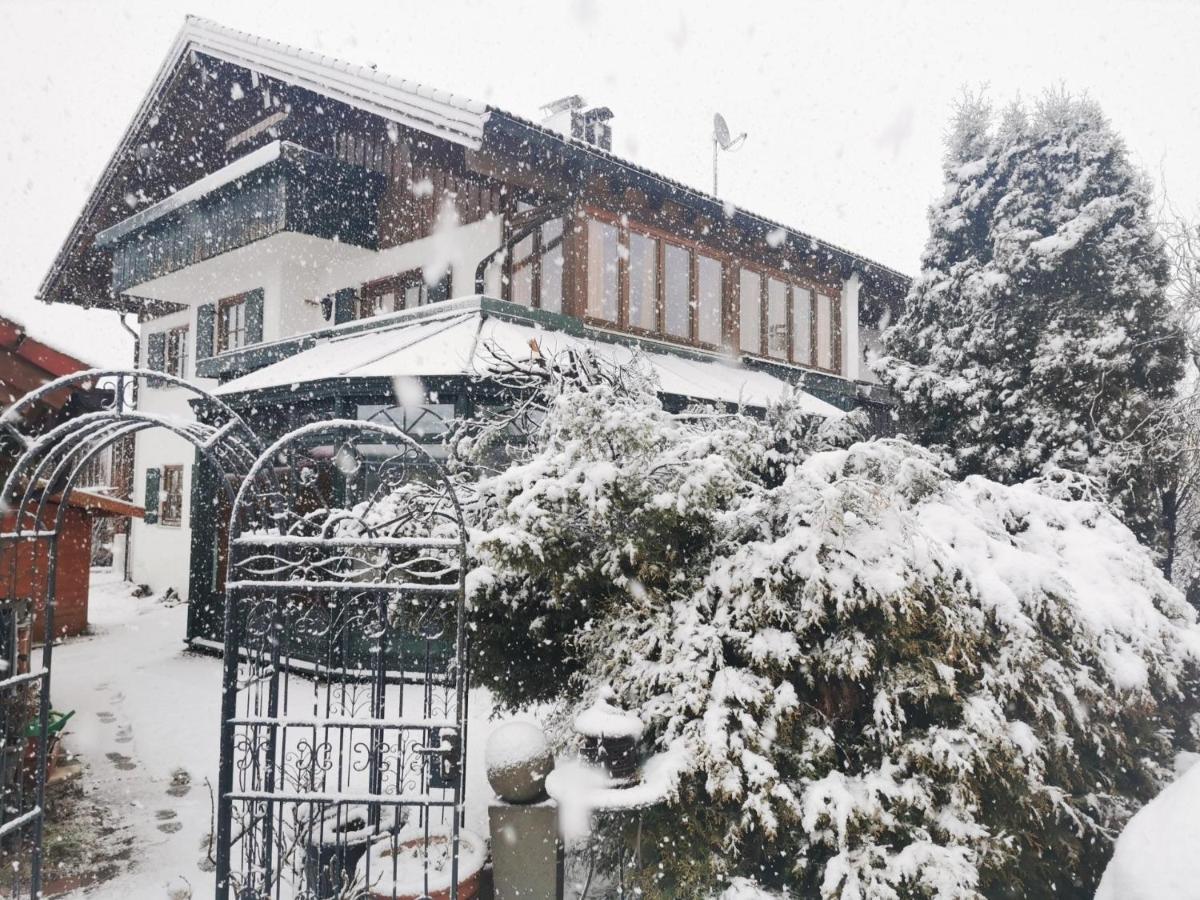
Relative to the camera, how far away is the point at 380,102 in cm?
1001

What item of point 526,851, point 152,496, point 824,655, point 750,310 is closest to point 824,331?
point 750,310

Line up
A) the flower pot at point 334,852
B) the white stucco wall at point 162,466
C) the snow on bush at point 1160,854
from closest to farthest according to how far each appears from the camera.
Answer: the snow on bush at point 1160,854, the flower pot at point 334,852, the white stucco wall at point 162,466

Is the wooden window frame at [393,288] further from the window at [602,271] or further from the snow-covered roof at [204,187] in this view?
the window at [602,271]

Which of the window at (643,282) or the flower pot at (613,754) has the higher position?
the window at (643,282)

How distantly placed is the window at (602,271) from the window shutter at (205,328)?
8.36 meters

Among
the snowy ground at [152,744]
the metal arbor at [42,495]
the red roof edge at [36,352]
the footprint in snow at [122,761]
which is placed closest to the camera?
the metal arbor at [42,495]

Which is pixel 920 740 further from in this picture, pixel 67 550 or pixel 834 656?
pixel 67 550

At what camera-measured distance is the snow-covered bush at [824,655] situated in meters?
4.26

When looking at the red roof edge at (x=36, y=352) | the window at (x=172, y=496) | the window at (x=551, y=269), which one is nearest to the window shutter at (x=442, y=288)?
the window at (x=551, y=269)

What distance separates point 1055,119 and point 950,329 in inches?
134

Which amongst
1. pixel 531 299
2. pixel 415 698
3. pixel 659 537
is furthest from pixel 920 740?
pixel 531 299

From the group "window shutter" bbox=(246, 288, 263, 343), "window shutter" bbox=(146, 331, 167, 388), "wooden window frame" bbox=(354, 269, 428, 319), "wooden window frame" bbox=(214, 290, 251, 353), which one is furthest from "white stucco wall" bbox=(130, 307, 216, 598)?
"wooden window frame" bbox=(354, 269, 428, 319)

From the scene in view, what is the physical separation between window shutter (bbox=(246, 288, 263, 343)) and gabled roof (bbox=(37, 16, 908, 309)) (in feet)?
11.8

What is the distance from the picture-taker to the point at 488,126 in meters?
9.15
